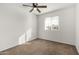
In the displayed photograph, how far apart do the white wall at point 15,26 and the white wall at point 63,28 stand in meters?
0.15

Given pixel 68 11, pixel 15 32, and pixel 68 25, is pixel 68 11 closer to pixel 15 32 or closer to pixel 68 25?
pixel 68 25

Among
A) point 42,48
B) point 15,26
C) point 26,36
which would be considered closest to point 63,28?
point 42,48

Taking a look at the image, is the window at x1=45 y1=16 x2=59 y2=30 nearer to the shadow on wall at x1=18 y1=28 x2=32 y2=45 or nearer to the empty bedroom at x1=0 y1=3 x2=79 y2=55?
the empty bedroom at x1=0 y1=3 x2=79 y2=55

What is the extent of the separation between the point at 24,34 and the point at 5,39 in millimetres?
532

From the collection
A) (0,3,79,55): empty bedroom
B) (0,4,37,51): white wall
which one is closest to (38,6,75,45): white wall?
(0,3,79,55): empty bedroom

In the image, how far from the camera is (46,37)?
1.47 metres

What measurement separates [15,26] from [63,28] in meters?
0.95

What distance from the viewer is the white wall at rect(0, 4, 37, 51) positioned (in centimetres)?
143

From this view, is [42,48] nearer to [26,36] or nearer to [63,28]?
[26,36]

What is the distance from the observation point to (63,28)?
1.24 metres

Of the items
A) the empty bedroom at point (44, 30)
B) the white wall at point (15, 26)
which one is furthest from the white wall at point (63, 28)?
the white wall at point (15, 26)

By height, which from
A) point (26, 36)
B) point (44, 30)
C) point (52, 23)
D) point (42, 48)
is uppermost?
point (52, 23)

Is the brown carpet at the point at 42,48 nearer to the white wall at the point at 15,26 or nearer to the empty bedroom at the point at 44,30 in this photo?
the empty bedroom at the point at 44,30

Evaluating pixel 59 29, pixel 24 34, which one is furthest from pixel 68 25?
pixel 24 34
